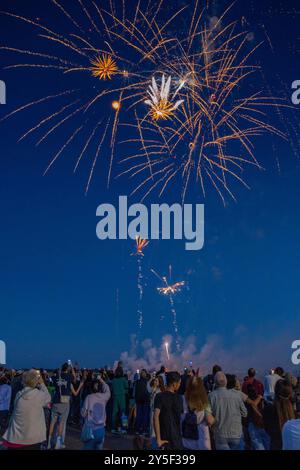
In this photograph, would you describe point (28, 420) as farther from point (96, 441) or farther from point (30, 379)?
point (96, 441)

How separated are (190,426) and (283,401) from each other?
137 cm

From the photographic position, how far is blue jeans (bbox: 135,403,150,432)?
14.8m

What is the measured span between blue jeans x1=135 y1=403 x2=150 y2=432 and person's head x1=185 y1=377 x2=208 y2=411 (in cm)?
804

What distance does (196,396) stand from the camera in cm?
704

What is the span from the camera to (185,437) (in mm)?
7059

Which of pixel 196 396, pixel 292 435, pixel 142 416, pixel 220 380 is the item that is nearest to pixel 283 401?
pixel 220 380

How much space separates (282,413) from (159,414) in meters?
1.65

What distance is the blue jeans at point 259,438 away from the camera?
8.82 meters

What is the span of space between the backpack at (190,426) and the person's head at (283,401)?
126 centimetres

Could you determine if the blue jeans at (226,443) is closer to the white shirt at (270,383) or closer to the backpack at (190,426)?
the backpack at (190,426)

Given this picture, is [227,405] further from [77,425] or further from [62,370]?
[77,425]

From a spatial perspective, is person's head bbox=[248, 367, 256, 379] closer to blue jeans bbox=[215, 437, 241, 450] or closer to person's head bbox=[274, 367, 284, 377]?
person's head bbox=[274, 367, 284, 377]
